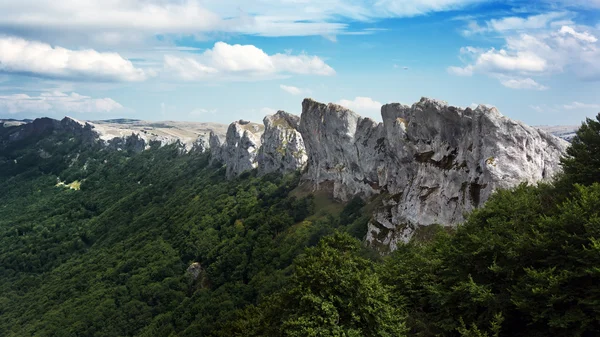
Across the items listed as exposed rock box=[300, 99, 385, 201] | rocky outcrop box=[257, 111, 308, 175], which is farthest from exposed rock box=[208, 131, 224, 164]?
→ exposed rock box=[300, 99, 385, 201]

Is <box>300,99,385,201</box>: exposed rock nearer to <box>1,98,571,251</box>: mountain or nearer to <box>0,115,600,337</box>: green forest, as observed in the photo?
<box>1,98,571,251</box>: mountain

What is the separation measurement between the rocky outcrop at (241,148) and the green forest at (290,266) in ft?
23.8

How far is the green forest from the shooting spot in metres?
25.2

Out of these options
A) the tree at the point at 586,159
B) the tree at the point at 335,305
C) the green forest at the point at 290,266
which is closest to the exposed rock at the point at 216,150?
the green forest at the point at 290,266

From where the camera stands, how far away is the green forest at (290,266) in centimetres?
2520

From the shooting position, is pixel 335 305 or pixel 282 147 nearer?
pixel 335 305

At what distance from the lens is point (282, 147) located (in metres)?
133

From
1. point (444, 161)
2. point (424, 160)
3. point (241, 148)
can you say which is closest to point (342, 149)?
point (424, 160)

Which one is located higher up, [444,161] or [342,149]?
[342,149]

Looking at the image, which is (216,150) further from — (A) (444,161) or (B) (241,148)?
(A) (444,161)

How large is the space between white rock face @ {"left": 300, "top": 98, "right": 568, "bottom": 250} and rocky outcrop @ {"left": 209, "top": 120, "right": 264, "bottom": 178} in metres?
74.8

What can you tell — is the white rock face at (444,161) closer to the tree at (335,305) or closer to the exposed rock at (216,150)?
the tree at (335,305)

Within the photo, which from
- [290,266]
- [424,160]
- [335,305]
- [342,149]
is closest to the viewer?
[335,305]

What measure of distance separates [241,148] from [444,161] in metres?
108
